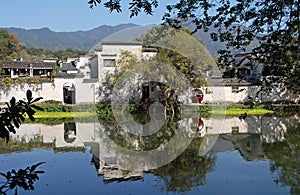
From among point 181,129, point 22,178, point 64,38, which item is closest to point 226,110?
point 181,129

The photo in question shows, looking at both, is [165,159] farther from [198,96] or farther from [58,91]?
[58,91]

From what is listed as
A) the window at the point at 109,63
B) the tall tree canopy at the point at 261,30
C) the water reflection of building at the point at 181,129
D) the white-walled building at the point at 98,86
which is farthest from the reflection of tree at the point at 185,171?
the window at the point at 109,63

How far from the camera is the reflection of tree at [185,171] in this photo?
5600 mm

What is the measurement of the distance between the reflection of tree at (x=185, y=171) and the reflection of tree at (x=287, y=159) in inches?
44.9

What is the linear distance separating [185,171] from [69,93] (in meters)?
14.5

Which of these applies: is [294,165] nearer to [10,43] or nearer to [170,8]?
[170,8]

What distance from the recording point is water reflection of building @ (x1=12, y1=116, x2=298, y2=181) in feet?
24.5

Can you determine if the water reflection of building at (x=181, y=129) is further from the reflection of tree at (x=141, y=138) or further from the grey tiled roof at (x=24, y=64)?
the grey tiled roof at (x=24, y=64)

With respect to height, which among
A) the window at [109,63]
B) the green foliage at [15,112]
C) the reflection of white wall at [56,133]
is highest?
the window at [109,63]

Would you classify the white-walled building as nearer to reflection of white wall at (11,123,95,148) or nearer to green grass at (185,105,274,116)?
green grass at (185,105,274,116)

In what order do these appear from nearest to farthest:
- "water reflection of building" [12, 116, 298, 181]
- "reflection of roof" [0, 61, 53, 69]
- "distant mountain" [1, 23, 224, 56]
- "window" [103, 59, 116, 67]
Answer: "water reflection of building" [12, 116, 298, 181]
"window" [103, 59, 116, 67]
"reflection of roof" [0, 61, 53, 69]
"distant mountain" [1, 23, 224, 56]

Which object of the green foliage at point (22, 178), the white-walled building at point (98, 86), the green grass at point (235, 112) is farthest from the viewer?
the white-walled building at point (98, 86)

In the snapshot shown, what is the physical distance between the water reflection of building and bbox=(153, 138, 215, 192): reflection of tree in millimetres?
386

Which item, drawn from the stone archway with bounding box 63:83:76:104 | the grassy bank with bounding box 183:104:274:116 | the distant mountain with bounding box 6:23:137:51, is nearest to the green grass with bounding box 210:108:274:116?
the grassy bank with bounding box 183:104:274:116
